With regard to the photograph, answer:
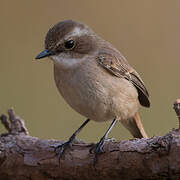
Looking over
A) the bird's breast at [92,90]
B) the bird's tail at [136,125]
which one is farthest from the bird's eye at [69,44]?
Result: the bird's tail at [136,125]

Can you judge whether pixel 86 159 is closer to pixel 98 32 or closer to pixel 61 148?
pixel 61 148

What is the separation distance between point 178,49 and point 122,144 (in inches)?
138

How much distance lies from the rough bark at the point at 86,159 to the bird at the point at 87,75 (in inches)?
4.9

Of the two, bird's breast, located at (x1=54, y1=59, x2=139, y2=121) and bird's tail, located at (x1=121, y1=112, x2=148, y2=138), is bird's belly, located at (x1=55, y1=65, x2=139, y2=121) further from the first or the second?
bird's tail, located at (x1=121, y1=112, x2=148, y2=138)

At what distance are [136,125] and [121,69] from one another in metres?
0.80

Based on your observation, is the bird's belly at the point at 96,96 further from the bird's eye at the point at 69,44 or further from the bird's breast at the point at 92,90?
the bird's eye at the point at 69,44

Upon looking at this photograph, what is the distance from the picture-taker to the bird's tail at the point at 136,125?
5.29 m

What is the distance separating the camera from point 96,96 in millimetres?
4469

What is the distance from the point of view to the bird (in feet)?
14.6

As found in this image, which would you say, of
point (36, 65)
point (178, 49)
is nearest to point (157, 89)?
point (178, 49)

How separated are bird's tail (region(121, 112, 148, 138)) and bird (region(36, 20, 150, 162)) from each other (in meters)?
0.39

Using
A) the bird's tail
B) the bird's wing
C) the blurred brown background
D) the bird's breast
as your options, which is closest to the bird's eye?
the bird's breast

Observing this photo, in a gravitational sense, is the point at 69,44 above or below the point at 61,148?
above

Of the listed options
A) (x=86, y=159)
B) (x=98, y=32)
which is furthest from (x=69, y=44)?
(x=98, y=32)
